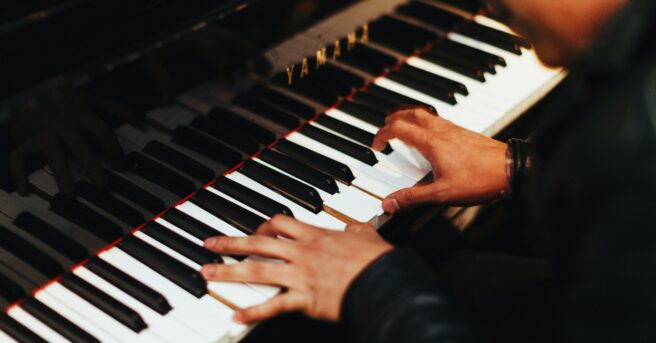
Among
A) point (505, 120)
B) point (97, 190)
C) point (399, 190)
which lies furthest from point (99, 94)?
point (505, 120)

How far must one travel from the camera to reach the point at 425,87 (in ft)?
5.66

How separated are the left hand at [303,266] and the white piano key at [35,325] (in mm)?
258

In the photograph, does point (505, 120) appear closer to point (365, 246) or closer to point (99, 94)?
point (365, 246)

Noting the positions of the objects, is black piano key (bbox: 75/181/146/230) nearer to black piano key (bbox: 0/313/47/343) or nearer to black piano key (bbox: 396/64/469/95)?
black piano key (bbox: 0/313/47/343)

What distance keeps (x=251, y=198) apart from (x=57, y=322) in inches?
16.4

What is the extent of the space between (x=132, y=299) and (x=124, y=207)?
19 cm

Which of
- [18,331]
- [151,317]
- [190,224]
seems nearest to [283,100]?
[190,224]

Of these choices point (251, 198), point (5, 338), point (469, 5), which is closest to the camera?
point (5, 338)

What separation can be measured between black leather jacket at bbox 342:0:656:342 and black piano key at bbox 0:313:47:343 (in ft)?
2.60

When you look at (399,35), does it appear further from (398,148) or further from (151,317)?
(151,317)

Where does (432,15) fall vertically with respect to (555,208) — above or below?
above

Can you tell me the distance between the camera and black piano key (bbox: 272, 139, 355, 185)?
1467 millimetres

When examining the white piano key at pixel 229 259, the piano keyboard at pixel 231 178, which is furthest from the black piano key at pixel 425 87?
the white piano key at pixel 229 259

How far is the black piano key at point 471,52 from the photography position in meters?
1.83
